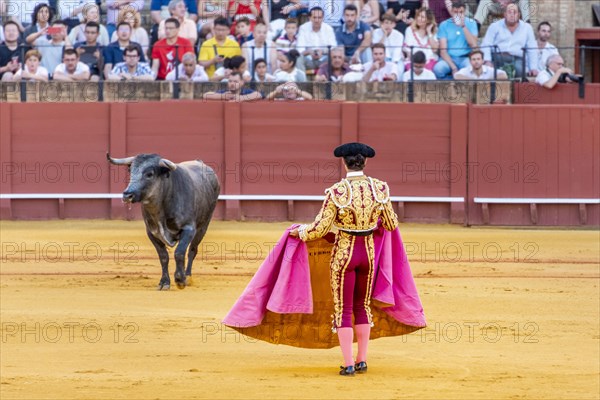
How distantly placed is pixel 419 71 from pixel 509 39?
121 centimetres

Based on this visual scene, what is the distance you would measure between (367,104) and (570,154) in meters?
2.65

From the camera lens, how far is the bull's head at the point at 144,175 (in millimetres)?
11422

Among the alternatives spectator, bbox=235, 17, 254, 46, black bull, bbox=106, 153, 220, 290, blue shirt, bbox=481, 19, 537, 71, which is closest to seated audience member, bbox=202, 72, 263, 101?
spectator, bbox=235, 17, 254, 46

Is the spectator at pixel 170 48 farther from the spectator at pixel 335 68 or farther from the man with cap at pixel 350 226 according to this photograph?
the man with cap at pixel 350 226

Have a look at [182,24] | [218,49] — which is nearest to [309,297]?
[218,49]

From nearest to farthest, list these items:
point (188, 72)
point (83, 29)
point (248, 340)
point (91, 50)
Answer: point (248, 340) < point (91, 50) < point (188, 72) < point (83, 29)

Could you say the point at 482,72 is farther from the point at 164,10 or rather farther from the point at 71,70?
the point at 71,70

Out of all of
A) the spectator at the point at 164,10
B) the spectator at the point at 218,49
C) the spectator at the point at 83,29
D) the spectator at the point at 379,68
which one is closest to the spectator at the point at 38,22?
the spectator at the point at 83,29

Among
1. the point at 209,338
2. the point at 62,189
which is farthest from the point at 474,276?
the point at 62,189

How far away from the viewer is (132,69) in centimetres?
1720

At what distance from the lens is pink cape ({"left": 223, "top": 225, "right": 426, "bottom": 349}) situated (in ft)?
25.7

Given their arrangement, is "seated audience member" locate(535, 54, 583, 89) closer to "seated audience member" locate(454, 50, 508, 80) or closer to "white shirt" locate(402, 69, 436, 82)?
"seated audience member" locate(454, 50, 508, 80)

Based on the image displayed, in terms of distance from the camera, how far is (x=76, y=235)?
52.3 ft

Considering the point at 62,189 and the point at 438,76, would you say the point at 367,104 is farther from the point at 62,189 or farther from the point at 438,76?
the point at 62,189
